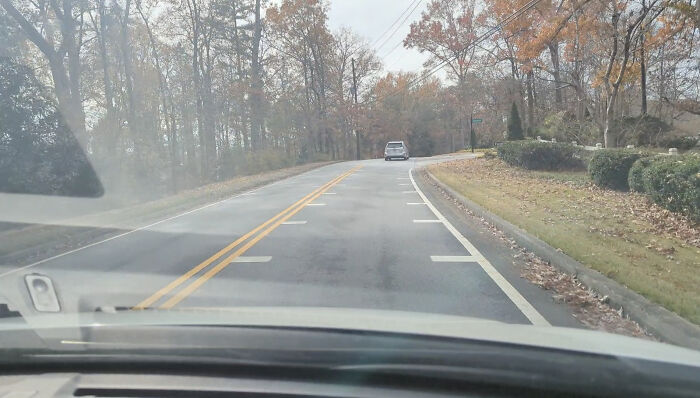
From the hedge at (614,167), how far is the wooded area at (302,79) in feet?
15.8

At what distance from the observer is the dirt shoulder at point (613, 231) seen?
6.71 metres

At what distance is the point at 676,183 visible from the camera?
1150cm

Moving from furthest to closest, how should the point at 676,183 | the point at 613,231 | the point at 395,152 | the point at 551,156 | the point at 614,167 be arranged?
the point at 395,152, the point at 551,156, the point at 614,167, the point at 676,183, the point at 613,231

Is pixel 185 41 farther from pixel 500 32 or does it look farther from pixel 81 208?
pixel 81 208

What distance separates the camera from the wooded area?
23.7 m

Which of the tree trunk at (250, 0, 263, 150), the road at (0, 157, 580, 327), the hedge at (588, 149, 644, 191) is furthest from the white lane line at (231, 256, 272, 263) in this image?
the tree trunk at (250, 0, 263, 150)

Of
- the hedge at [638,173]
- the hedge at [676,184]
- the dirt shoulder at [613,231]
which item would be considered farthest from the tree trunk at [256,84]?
the hedge at [676,184]

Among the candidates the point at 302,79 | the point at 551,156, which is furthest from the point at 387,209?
the point at 302,79

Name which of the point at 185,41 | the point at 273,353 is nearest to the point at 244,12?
the point at 185,41

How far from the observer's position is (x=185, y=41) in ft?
158

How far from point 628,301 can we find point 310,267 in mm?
4134

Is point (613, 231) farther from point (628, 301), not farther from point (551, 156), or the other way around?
point (551, 156)

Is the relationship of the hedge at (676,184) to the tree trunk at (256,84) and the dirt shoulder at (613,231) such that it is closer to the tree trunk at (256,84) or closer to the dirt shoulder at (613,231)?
the dirt shoulder at (613,231)

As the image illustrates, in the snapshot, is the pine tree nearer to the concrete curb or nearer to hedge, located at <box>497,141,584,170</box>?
A: hedge, located at <box>497,141,584,170</box>
